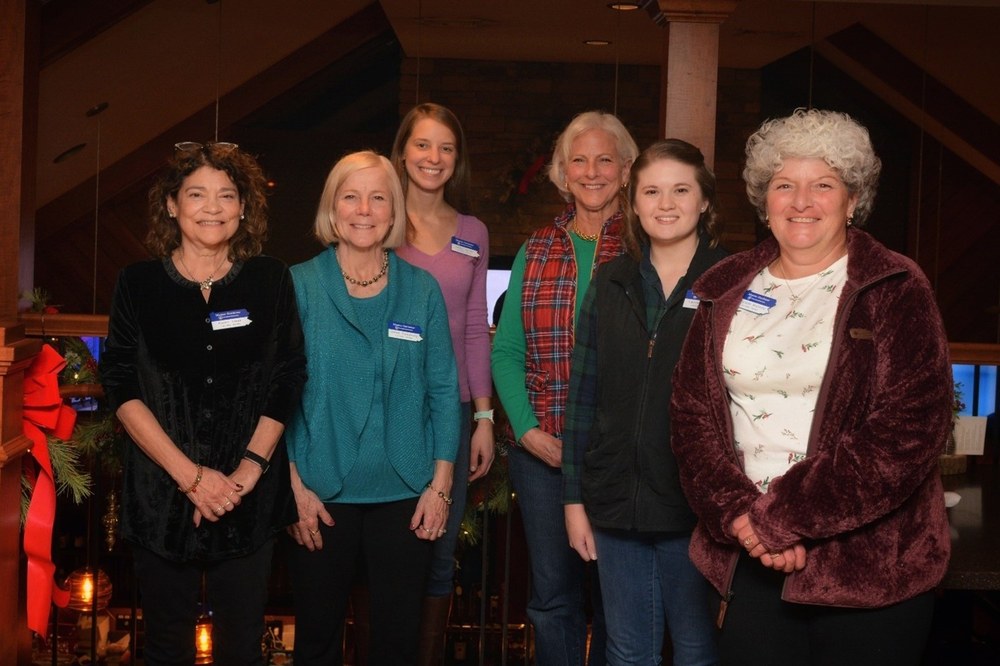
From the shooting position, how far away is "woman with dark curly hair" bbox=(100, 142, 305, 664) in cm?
240

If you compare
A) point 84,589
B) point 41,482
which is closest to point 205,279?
point 41,482

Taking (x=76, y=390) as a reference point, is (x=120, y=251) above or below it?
above

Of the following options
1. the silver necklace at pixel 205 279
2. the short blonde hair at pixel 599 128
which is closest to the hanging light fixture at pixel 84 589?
the silver necklace at pixel 205 279

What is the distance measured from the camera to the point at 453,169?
9.60 feet

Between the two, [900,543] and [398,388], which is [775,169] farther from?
[398,388]

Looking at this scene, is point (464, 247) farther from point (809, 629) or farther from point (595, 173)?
point (809, 629)

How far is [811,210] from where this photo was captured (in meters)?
2.06

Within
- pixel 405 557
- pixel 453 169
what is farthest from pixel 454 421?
pixel 453 169

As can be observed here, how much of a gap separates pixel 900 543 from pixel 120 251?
6.32 meters

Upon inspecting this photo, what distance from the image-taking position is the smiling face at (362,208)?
101 inches

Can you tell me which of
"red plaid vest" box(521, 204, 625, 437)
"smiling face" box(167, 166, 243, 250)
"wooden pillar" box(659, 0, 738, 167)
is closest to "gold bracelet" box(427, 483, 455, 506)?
"red plaid vest" box(521, 204, 625, 437)

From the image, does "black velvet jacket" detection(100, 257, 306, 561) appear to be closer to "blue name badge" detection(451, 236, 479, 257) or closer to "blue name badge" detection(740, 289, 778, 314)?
"blue name badge" detection(451, 236, 479, 257)

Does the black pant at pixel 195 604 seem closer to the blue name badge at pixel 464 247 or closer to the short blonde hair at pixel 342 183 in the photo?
the short blonde hair at pixel 342 183

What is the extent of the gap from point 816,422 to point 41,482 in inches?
77.8
